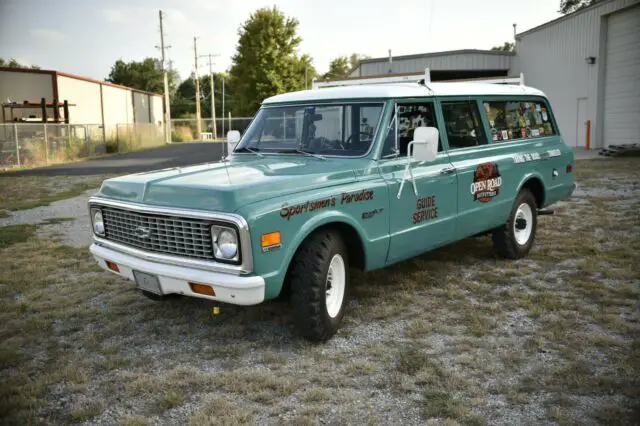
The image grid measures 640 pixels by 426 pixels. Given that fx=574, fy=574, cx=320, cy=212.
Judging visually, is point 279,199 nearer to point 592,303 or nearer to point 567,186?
point 592,303

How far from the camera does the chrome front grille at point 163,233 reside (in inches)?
155

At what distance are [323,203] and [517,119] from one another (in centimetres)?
353

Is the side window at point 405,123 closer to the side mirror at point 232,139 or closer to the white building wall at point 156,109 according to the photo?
the side mirror at point 232,139

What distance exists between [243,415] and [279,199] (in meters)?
1.43

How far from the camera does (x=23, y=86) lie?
93.9 ft

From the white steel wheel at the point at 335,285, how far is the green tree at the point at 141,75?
254 feet

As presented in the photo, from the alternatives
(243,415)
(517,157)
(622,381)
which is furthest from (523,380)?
(517,157)

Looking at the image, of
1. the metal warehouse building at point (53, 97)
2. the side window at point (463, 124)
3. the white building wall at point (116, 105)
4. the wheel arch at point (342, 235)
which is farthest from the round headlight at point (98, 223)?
the white building wall at point (116, 105)

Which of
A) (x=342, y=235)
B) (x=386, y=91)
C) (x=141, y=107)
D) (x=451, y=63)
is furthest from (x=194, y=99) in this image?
(x=342, y=235)

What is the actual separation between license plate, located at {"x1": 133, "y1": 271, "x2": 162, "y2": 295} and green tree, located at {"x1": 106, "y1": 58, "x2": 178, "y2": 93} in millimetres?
77203

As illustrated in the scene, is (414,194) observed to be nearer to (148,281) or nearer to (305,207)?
(305,207)

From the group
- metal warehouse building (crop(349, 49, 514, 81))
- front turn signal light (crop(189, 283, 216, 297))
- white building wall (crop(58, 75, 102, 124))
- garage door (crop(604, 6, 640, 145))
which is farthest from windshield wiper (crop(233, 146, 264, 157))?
white building wall (crop(58, 75, 102, 124))

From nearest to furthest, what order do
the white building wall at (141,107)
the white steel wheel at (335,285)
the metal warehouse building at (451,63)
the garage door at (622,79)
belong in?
1. the white steel wheel at (335,285)
2. the garage door at (622,79)
3. the metal warehouse building at (451,63)
4. the white building wall at (141,107)

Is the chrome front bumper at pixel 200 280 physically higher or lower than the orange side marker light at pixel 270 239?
lower
